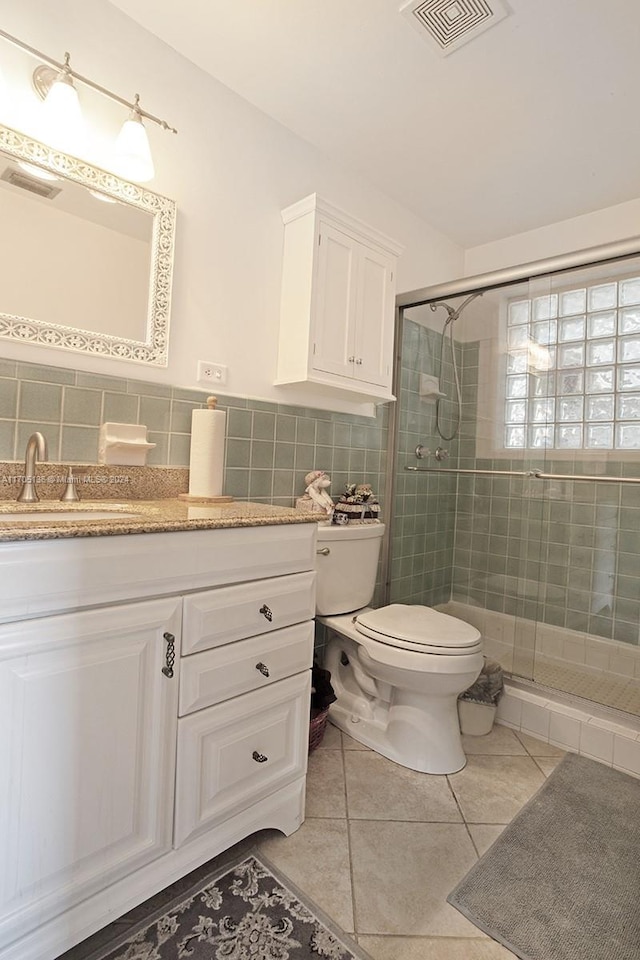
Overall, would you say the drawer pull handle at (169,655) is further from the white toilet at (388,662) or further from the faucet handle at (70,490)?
the white toilet at (388,662)

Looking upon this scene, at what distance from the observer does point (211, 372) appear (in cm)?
171

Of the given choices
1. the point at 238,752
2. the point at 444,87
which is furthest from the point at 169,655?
the point at 444,87

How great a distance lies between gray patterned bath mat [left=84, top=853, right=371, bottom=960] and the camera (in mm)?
1007

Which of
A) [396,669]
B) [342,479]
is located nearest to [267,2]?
[342,479]

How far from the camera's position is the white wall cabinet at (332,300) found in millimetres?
1825

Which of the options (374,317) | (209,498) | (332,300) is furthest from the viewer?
(374,317)

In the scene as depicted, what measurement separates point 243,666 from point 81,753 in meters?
0.38

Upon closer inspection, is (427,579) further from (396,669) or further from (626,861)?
(626,861)

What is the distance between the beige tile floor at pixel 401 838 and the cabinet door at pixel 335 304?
1.47 meters

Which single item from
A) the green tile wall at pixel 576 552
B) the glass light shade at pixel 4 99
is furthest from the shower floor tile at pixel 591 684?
the glass light shade at pixel 4 99

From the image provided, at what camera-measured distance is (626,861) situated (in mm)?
1314

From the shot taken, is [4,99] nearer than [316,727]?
Yes

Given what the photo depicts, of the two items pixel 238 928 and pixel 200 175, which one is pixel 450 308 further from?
pixel 238 928

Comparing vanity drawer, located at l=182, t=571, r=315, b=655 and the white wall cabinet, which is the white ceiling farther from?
vanity drawer, located at l=182, t=571, r=315, b=655
